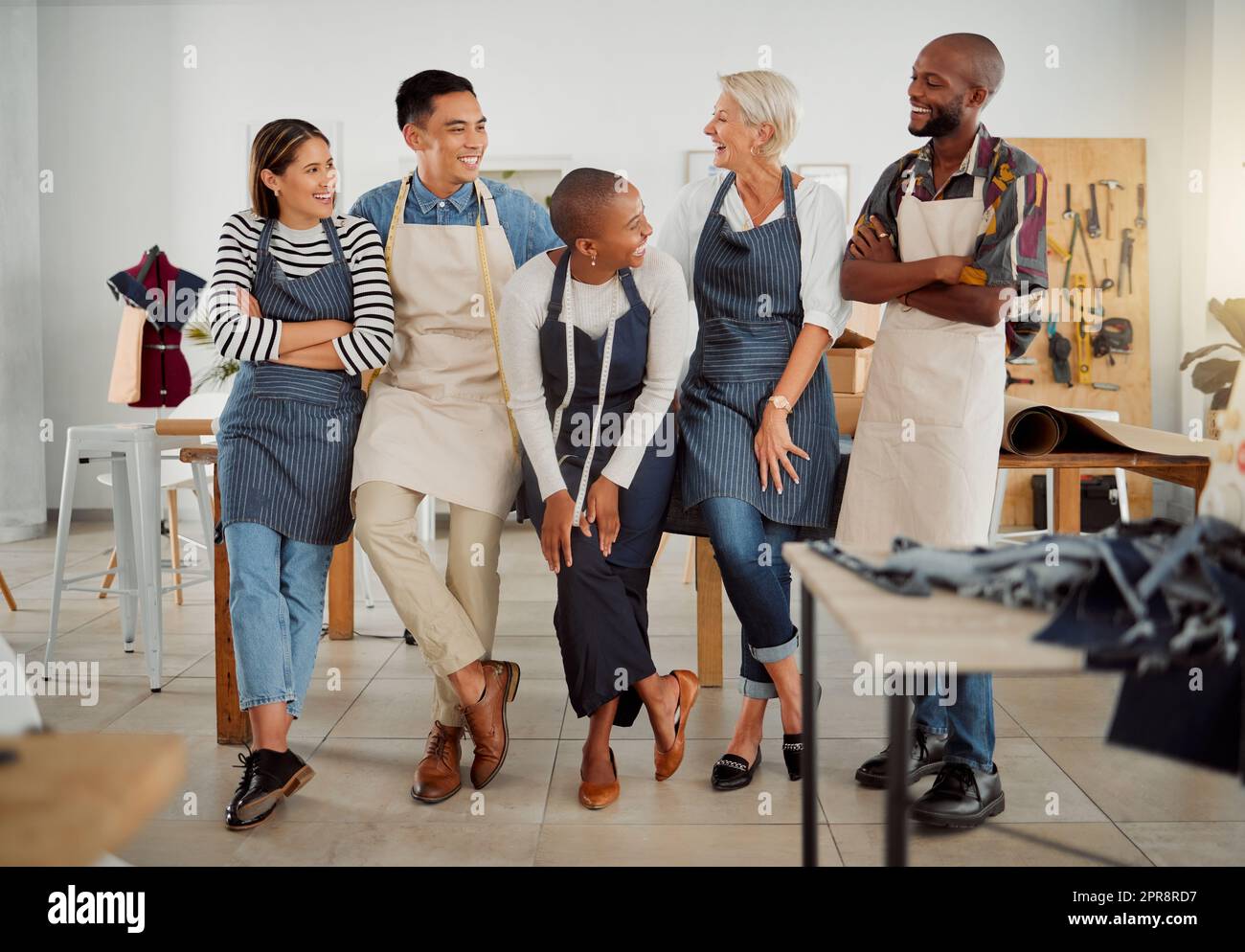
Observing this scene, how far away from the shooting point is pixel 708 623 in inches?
144

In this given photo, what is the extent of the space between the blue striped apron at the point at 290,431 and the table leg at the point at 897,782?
1778 millimetres

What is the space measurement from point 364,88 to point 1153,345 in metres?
4.90

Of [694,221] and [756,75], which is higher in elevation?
[756,75]

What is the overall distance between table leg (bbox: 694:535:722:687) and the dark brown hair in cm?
161

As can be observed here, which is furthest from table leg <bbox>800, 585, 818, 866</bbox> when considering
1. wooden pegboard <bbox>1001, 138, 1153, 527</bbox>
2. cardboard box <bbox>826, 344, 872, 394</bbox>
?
wooden pegboard <bbox>1001, 138, 1153, 527</bbox>

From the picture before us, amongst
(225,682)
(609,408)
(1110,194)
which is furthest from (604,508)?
(1110,194)

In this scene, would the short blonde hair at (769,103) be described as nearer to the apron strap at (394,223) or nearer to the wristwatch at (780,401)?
the wristwatch at (780,401)

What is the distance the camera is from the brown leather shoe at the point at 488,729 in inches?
109

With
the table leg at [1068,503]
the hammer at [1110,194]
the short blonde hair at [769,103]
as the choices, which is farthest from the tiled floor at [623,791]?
the hammer at [1110,194]

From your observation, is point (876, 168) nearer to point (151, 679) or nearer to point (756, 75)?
point (756, 75)

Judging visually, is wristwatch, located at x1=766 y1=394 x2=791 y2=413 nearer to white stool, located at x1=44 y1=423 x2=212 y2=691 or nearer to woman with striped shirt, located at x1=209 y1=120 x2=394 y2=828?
woman with striped shirt, located at x1=209 y1=120 x2=394 y2=828
